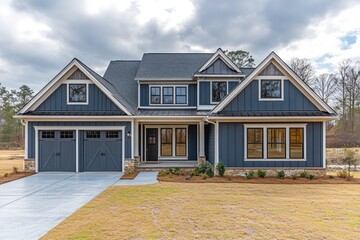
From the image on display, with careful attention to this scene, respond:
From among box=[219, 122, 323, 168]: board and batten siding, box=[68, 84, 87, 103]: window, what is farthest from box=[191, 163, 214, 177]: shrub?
box=[68, 84, 87, 103]: window

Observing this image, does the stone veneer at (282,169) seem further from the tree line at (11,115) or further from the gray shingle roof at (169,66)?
the tree line at (11,115)

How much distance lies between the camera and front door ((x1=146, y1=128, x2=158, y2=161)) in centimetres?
1689

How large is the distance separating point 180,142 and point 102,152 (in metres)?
5.19

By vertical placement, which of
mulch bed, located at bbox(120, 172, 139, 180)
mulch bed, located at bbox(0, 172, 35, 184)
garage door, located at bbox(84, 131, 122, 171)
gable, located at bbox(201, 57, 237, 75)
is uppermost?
gable, located at bbox(201, 57, 237, 75)

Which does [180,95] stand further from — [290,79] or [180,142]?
[290,79]

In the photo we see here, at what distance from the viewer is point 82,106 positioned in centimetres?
1402

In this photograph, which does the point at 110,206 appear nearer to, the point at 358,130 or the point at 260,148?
the point at 260,148

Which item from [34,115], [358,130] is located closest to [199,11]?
[34,115]

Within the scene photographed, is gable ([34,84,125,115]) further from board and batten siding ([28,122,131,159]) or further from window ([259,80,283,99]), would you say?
window ([259,80,283,99])

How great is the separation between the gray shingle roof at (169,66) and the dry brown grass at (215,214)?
28.3ft

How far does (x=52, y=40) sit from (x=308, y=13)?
1962 cm

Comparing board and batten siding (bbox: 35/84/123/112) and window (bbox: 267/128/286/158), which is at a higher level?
board and batten siding (bbox: 35/84/123/112)

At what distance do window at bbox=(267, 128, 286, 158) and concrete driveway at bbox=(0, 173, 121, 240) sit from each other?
299 inches

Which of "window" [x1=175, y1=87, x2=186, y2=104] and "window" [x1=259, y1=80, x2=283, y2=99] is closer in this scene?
"window" [x1=259, y1=80, x2=283, y2=99]
